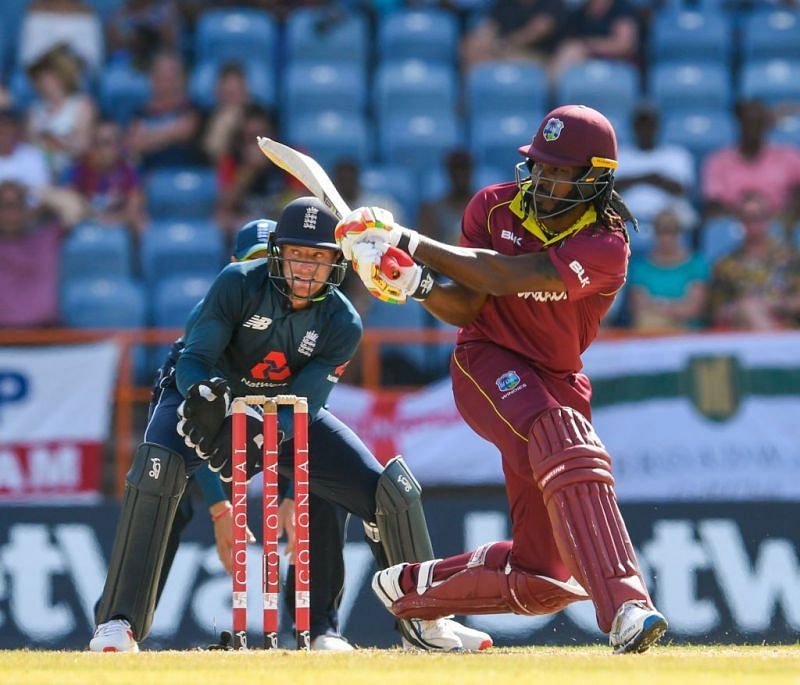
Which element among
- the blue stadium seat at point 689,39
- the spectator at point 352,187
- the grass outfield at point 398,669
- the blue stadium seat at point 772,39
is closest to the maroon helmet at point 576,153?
the grass outfield at point 398,669

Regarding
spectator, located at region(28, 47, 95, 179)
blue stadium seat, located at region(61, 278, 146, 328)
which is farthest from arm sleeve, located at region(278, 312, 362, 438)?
spectator, located at region(28, 47, 95, 179)

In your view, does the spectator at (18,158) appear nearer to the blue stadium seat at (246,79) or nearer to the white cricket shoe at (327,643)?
the blue stadium seat at (246,79)

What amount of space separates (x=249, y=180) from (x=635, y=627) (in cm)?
682

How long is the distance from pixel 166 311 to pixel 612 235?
220 inches

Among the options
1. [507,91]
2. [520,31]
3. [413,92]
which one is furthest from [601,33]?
[413,92]

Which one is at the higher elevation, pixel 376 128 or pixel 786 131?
pixel 376 128

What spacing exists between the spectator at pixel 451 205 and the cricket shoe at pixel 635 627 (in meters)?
5.80

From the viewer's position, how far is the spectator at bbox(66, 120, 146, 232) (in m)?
11.2

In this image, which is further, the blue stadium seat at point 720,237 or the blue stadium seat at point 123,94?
the blue stadium seat at point 123,94

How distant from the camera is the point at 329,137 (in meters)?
11.9

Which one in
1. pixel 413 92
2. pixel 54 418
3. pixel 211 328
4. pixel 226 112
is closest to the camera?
pixel 211 328

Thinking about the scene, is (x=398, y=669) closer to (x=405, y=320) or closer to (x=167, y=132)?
(x=405, y=320)

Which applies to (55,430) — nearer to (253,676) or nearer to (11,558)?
(11,558)

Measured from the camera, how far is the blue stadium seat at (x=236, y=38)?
1270cm
